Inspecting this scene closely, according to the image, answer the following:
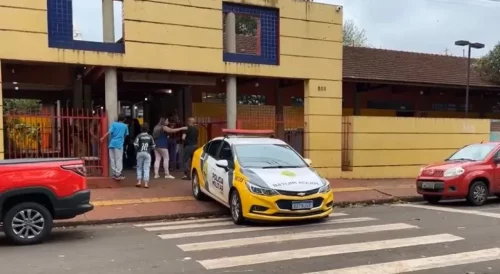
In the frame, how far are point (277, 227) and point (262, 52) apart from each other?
718 cm

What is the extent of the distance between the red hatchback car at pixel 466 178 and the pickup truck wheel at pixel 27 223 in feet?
27.6

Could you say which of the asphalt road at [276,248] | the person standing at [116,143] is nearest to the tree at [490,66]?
the asphalt road at [276,248]

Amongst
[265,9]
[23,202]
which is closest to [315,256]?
[23,202]

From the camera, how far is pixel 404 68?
22.5m

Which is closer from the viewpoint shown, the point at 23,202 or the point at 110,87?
the point at 23,202

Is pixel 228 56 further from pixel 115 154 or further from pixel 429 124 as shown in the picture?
pixel 429 124

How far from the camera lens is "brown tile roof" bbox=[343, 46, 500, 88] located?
68.0 ft

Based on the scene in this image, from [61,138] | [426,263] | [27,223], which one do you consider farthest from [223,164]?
[61,138]

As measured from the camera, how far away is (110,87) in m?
12.7

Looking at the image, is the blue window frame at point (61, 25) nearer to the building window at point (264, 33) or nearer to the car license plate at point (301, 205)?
the building window at point (264, 33)

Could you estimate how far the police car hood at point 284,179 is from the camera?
8.64 m

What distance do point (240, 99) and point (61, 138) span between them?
8.41 metres

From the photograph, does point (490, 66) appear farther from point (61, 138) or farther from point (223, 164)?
point (61, 138)

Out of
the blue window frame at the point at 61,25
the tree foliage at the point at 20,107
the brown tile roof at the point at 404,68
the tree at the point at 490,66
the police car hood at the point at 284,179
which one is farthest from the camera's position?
the tree at the point at 490,66
